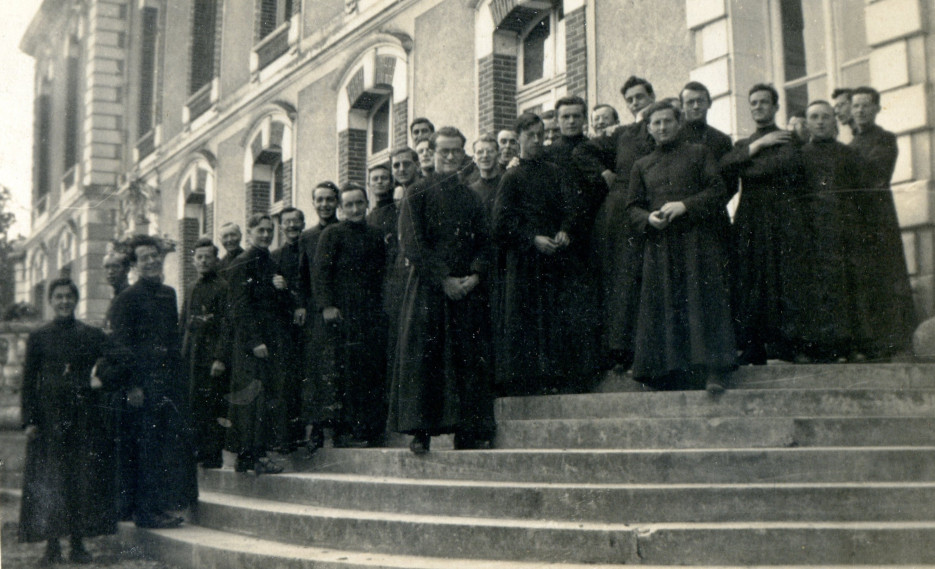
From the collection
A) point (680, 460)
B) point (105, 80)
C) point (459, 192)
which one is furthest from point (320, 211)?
point (105, 80)

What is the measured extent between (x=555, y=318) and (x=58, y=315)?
10.5ft

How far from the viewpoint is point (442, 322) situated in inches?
235

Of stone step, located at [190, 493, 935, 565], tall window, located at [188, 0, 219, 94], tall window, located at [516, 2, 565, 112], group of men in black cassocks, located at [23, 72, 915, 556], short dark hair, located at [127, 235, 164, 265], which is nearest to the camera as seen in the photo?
stone step, located at [190, 493, 935, 565]

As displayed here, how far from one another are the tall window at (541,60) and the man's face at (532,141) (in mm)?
3201

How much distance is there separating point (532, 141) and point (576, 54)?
2902 mm

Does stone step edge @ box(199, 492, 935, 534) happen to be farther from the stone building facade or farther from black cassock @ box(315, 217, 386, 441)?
the stone building facade

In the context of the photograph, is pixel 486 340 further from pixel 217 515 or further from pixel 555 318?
pixel 217 515

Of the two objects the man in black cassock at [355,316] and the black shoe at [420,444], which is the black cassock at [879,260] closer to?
the black shoe at [420,444]

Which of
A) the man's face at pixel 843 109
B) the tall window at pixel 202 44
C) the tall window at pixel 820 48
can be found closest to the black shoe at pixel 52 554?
the man's face at pixel 843 109

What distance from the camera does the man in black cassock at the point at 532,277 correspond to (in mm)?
6473

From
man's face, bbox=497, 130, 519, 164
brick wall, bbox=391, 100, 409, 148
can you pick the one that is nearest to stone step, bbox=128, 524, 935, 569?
man's face, bbox=497, 130, 519, 164

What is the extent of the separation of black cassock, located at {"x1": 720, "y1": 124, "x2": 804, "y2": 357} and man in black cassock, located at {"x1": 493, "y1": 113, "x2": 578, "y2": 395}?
3.55 ft

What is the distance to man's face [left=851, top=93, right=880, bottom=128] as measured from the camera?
21.9ft

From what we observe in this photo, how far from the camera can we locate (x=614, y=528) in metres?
4.62
